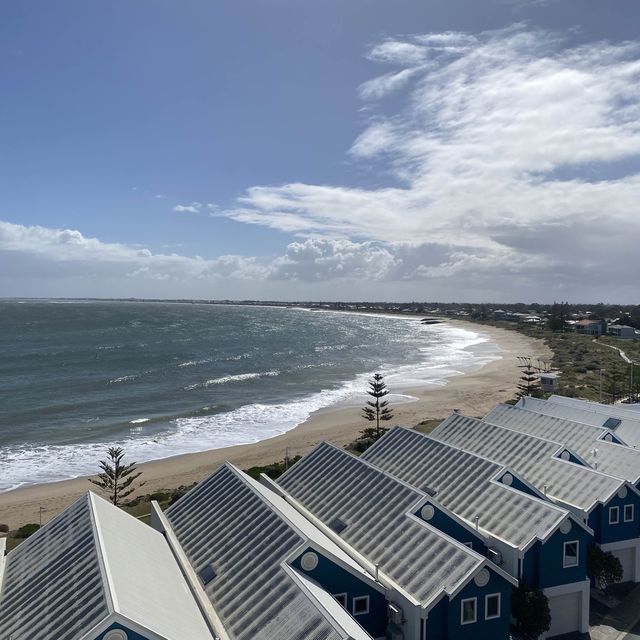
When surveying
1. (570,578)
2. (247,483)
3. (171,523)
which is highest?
(247,483)

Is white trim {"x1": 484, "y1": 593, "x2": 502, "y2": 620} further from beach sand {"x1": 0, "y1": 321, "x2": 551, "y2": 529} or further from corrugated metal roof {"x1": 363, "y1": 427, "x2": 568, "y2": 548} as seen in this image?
beach sand {"x1": 0, "y1": 321, "x2": 551, "y2": 529}

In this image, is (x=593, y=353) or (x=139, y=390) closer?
(x=139, y=390)

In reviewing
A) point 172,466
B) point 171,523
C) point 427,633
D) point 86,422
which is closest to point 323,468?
point 171,523

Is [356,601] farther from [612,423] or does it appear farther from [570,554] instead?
[612,423]

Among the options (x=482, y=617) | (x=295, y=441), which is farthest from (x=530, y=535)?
(x=295, y=441)

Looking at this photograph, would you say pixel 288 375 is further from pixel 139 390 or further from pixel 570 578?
pixel 570 578

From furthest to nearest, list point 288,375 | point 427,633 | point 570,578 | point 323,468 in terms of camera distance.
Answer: point 288,375 < point 323,468 < point 570,578 < point 427,633

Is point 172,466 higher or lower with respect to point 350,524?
lower
